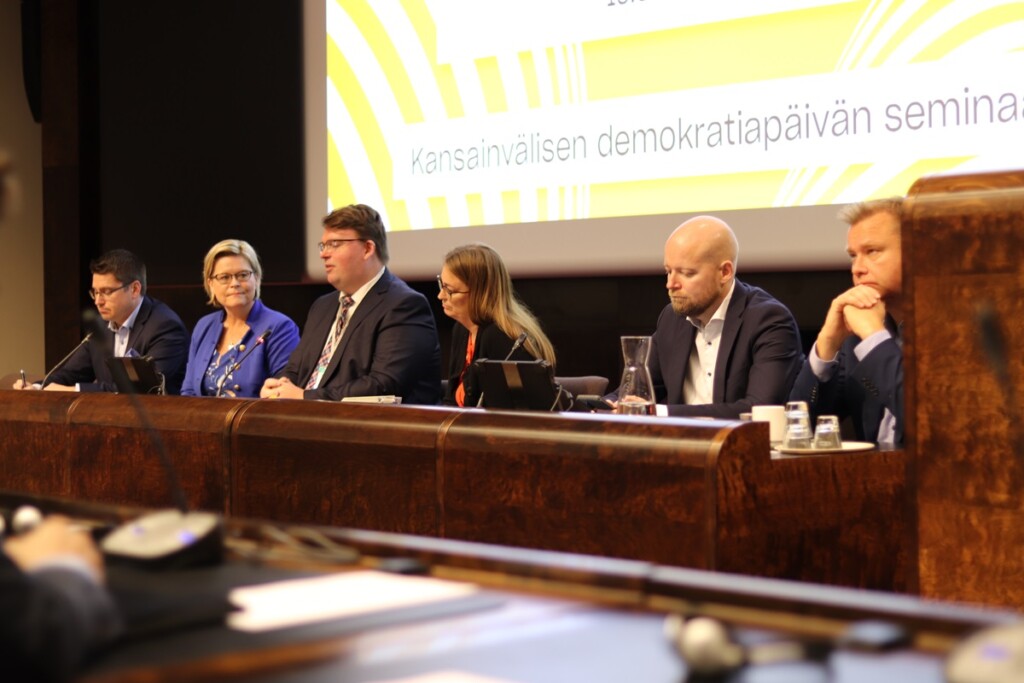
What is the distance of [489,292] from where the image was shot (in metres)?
4.16

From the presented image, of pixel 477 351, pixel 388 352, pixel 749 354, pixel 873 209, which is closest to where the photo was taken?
pixel 873 209

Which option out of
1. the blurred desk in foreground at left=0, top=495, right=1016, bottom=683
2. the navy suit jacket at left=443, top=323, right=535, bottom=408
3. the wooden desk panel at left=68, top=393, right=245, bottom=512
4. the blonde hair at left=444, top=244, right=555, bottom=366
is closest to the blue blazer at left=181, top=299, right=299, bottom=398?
the navy suit jacket at left=443, top=323, right=535, bottom=408

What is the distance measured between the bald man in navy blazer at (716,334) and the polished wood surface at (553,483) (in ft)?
2.97

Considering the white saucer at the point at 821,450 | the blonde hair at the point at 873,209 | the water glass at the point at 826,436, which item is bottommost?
the white saucer at the point at 821,450

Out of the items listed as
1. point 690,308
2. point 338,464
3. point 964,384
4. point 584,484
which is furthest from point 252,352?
point 964,384

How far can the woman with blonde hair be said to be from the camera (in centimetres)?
411

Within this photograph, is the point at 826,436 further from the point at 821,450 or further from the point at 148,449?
the point at 148,449

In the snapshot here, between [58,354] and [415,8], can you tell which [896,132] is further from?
[58,354]

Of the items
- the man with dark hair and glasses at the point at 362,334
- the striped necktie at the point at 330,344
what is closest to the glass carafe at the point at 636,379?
the man with dark hair and glasses at the point at 362,334

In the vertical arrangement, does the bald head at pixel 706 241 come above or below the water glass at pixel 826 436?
above

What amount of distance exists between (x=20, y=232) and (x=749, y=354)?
17.8ft

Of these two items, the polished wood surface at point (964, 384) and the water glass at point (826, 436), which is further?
the water glass at point (826, 436)

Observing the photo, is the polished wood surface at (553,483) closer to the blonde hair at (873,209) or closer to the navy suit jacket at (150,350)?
the blonde hair at (873,209)

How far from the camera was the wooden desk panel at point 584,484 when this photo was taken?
2.22 m
